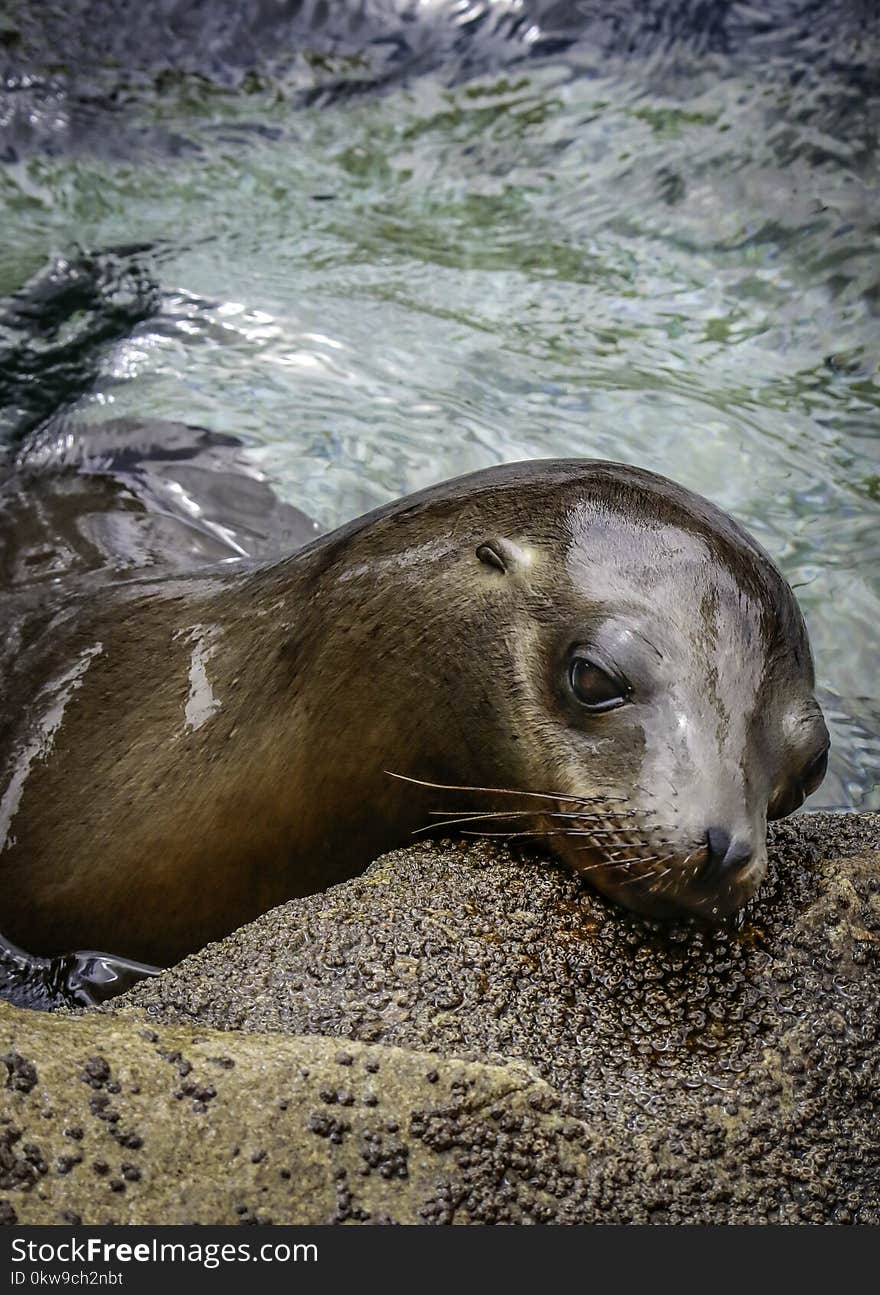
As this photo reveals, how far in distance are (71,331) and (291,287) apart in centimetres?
95

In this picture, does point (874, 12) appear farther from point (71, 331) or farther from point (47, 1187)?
point (47, 1187)

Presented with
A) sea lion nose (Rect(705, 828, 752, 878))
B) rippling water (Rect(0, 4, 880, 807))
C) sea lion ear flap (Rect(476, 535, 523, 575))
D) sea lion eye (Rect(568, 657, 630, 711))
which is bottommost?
rippling water (Rect(0, 4, 880, 807))

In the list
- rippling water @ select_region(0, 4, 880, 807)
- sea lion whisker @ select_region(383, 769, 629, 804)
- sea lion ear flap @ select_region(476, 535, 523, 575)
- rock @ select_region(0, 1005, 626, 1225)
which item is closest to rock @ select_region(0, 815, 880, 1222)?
rock @ select_region(0, 1005, 626, 1225)

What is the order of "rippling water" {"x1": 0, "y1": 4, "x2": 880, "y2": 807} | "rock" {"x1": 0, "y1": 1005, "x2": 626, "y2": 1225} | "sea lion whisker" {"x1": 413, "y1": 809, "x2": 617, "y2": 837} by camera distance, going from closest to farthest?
"rock" {"x1": 0, "y1": 1005, "x2": 626, "y2": 1225}, "sea lion whisker" {"x1": 413, "y1": 809, "x2": 617, "y2": 837}, "rippling water" {"x1": 0, "y1": 4, "x2": 880, "y2": 807}

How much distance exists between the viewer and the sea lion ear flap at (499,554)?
281 cm

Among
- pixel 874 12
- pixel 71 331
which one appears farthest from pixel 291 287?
pixel 874 12

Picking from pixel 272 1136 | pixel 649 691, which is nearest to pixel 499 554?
pixel 649 691

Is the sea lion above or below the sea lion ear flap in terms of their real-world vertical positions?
below

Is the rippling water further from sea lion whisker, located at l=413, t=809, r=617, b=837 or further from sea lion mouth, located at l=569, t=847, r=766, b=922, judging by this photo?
sea lion mouth, located at l=569, t=847, r=766, b=922

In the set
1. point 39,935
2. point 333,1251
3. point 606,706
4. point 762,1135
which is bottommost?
point 39,935

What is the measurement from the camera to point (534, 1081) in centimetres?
211

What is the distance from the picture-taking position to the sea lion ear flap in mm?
2811

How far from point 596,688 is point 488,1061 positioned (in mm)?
704

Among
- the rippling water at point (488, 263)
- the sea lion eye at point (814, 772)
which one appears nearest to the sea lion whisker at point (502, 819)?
the sea lion eye at point (814, 772)
